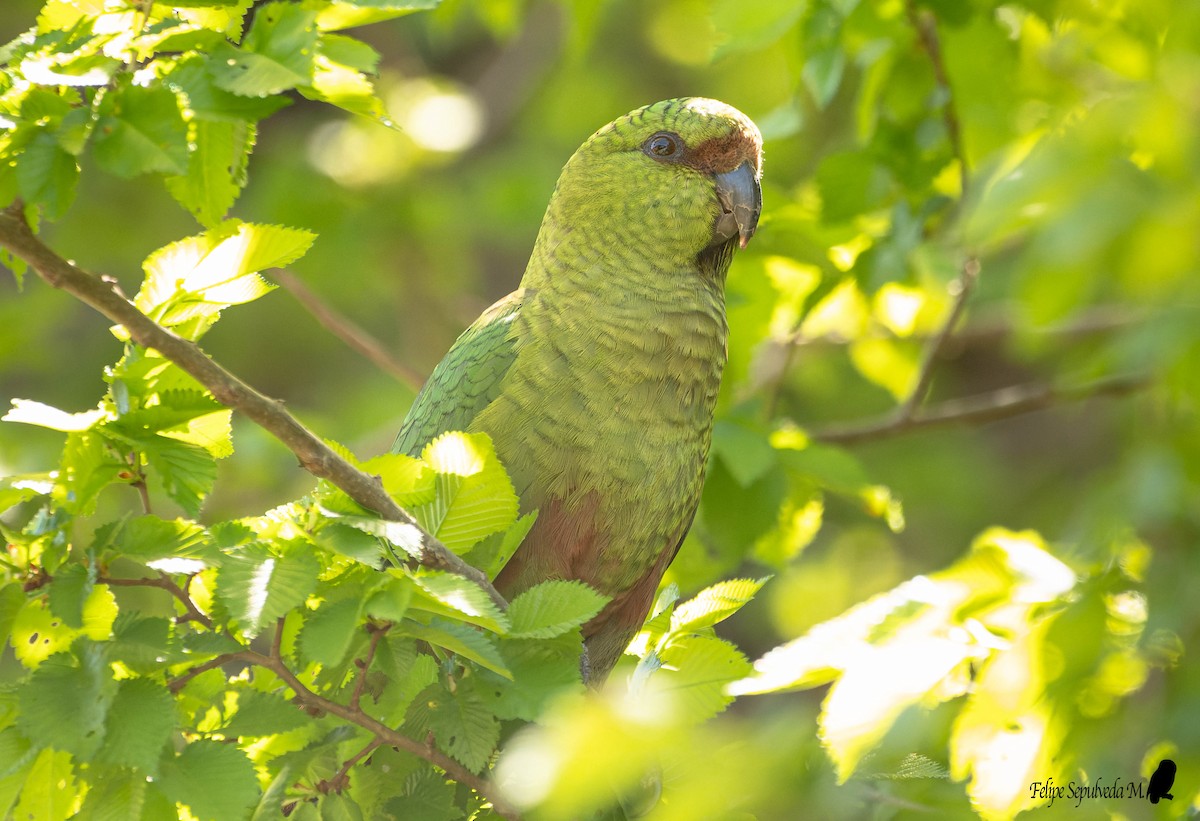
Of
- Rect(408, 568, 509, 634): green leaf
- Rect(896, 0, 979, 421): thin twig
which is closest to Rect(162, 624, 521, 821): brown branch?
Rect(408, 568, 509, 634): green leaf

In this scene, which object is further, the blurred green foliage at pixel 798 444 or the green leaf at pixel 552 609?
the green leaf at pixel 552 609

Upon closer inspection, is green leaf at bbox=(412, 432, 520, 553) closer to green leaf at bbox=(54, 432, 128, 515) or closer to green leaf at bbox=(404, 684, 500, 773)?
green leaf at bbox=(404, 684, 500, 773)

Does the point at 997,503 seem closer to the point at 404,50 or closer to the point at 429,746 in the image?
the point at 404,50

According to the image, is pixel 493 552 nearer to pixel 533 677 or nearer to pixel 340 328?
pixel 533 677

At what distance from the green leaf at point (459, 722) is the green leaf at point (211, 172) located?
104 cm

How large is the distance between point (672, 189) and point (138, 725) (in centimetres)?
213

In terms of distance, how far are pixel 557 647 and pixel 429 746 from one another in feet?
1.04

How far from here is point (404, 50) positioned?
7969mm

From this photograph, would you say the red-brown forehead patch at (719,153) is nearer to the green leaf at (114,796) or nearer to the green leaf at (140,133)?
the green leaf at (140,133)

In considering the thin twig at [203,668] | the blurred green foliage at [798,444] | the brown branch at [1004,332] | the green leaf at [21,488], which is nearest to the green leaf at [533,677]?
the blurred green foliage at [798,444]

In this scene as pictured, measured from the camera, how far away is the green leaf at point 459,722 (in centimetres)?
220

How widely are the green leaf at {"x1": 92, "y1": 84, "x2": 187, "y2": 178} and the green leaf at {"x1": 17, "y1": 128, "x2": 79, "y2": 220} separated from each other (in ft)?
0.20

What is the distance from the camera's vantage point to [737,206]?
3.43 meters

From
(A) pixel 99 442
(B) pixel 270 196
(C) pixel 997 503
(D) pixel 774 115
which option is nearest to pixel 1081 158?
(A) pixel 99 442
